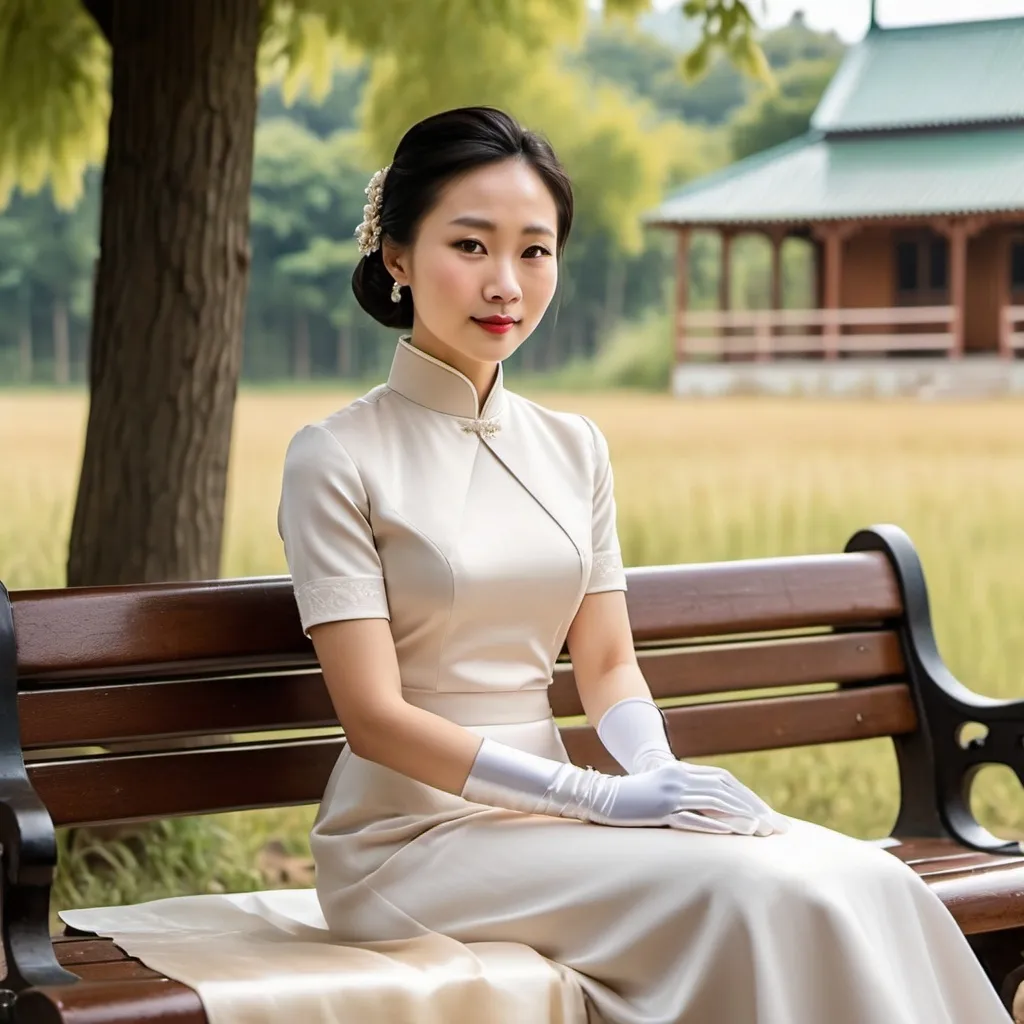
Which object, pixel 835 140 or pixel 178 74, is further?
pixel 835 140

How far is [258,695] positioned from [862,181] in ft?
22.3

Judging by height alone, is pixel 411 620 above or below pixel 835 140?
below

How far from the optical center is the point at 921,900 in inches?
77.1

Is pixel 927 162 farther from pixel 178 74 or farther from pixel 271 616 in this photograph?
pixel 271 616

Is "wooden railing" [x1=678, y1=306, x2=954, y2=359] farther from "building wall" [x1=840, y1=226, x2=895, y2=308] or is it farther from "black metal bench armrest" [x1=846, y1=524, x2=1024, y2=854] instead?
"black metal bench armrest" [x1=846, y1=524, x2=1024, y2=854]

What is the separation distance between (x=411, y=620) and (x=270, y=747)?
43 centimetres

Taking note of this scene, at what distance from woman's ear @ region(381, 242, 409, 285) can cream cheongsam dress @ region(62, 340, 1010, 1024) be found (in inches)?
3.5

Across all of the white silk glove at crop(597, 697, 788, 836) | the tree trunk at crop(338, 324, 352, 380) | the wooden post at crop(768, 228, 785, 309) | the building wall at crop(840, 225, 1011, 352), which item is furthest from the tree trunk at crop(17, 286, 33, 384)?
the white silk glove at crop(597, 697, 788, 836)

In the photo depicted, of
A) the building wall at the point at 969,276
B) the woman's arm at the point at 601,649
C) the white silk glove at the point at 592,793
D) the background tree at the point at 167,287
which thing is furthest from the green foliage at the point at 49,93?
the building wall at the point at 969,276

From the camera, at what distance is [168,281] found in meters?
3.41

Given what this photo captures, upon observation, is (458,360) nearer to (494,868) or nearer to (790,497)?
(494,868)

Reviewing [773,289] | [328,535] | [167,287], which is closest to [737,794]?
[328,535]

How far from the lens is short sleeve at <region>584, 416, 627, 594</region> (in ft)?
7.79

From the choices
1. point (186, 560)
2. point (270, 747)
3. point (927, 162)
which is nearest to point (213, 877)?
point (186, 560)
